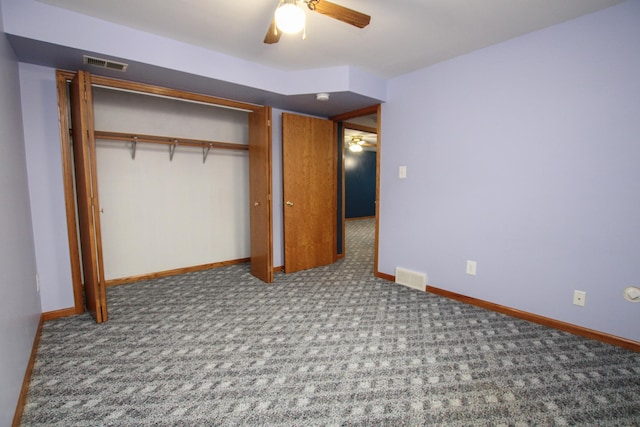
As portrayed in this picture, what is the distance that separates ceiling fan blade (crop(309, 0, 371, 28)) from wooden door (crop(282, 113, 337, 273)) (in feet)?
6.70

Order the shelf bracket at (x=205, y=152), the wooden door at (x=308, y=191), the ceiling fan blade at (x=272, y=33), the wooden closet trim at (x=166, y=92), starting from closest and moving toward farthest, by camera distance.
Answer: the ceiling fan blade at (x=272, y=33), the wooden closet trim at (x=166, y=92), the wooden door at (x=308, y=191), the shelf bracket at (x=205, y=152)

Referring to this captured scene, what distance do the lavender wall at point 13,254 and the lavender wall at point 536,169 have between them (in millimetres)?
3234

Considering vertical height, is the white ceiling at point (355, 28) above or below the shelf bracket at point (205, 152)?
above

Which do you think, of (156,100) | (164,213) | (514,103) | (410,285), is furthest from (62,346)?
(514,103)

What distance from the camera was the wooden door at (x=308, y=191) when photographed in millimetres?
3797

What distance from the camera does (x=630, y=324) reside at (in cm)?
206

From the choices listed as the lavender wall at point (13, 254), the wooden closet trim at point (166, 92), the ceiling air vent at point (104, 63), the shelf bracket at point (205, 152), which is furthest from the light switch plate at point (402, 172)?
the lavender wall at point (13, 254)

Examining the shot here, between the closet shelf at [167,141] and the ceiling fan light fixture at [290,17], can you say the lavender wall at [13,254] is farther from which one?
the ceiling fan light fixture at [290,17]

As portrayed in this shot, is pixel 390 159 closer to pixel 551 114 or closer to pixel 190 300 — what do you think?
pixel 551 114

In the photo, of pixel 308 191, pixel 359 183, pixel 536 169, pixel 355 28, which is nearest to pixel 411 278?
pixel 536 169

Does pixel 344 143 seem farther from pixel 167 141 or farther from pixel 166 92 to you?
pixel 166 92

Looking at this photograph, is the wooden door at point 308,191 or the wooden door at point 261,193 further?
the wooden door at point 308,191

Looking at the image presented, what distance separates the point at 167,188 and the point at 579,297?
4.32 metres

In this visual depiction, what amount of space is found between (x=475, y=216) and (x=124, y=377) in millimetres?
3044
